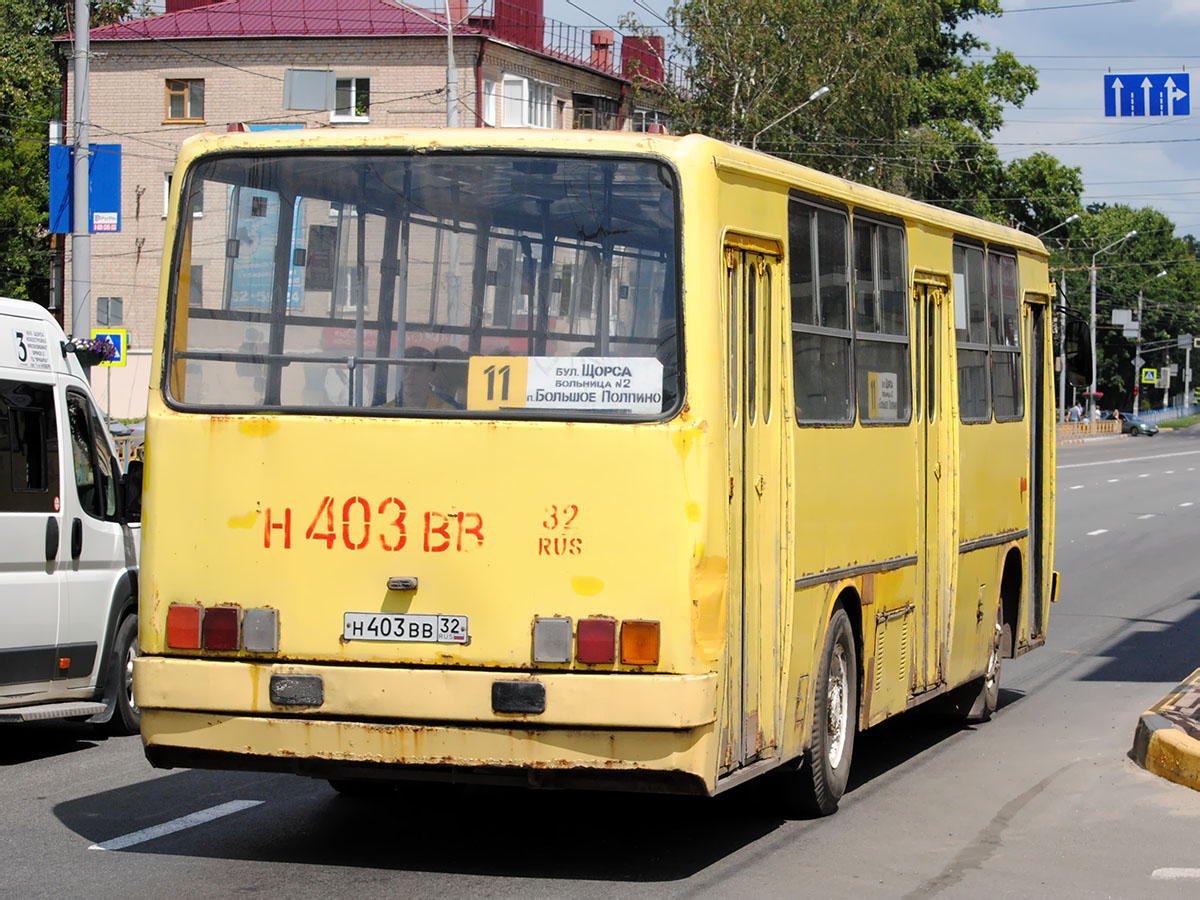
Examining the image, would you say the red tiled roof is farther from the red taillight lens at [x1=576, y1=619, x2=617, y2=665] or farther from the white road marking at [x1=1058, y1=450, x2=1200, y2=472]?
the red taillight lens at [x1=576, y1=619, x2=617, y2=665]

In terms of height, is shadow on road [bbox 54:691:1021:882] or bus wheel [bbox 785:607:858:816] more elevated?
bus wheel [bbox 785:607:858:816]

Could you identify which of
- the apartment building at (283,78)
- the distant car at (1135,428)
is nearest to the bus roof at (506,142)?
the apartment building at (283,78)

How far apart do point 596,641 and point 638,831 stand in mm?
1696

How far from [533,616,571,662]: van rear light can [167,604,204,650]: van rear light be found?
1.31 m

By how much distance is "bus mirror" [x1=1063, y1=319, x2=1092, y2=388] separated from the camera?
511 inches

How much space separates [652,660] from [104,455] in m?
5.29

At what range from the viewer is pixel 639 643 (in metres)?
6.60

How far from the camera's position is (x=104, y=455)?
425 inches

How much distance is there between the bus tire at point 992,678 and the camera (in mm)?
11719

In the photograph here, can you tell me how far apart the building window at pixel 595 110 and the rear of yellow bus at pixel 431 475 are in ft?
161

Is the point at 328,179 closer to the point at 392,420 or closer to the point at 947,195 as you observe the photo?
the point at 392,420

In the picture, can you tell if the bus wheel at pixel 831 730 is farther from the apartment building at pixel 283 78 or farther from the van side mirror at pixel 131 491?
the apartment building at pixel 283 78

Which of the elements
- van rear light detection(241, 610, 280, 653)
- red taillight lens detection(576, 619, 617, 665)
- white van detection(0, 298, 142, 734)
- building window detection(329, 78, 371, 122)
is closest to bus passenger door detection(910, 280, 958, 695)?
red taillight lens detection(576, 619, 617, 665)

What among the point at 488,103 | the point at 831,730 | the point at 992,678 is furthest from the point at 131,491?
the point at 488,103
